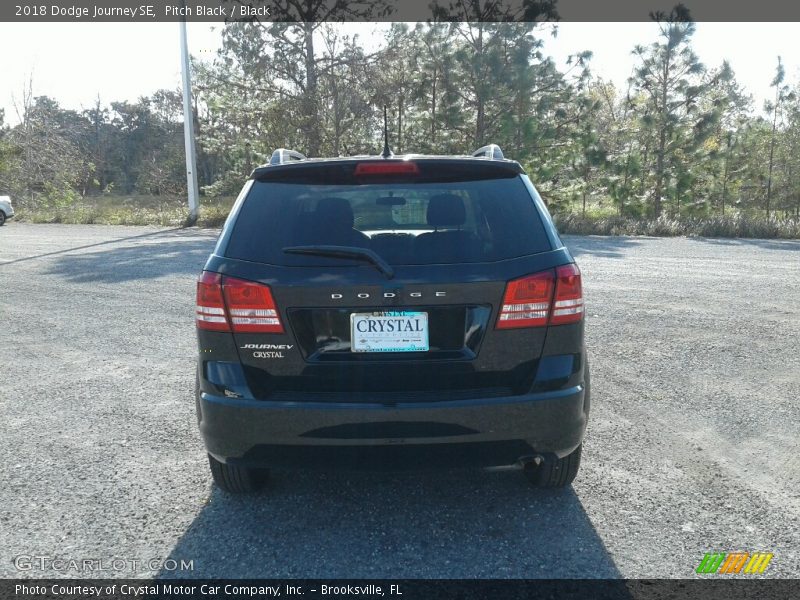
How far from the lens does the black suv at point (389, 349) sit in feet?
8.63

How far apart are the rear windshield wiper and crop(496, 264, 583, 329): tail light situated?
514 millimetres

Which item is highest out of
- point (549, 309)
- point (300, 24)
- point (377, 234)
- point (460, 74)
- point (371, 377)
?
point (300, 24)

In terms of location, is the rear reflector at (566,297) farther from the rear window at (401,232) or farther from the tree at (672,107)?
the tree at (672,107)

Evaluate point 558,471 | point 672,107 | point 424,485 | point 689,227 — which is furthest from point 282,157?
point 672,107

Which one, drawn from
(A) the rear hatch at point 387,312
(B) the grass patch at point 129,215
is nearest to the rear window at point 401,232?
(A) the rear hatch at point 387,312

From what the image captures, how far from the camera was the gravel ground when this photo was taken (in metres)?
2.74

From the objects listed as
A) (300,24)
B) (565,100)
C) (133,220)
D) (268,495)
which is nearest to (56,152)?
(133,220)

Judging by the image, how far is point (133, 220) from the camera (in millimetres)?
24625

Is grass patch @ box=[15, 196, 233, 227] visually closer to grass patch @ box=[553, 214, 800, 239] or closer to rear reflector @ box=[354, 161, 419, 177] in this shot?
Result: grass patch @ box=[553, 214, 800, 239]

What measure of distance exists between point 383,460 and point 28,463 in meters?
2.35

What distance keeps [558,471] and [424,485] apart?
70cm

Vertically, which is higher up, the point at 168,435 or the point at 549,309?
the point at 549,309

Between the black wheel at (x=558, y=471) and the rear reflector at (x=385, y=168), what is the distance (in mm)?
1551

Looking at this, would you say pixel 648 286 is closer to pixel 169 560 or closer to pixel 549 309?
pixel 549 309
